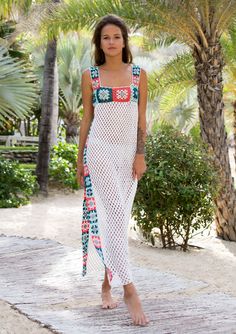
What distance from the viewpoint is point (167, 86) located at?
1321 cm

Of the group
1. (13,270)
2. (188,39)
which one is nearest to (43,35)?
(188,39)

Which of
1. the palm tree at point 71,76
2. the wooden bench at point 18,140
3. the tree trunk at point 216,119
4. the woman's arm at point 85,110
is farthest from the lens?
the palm tree at point 71,76

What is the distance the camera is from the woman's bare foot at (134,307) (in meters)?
3.71

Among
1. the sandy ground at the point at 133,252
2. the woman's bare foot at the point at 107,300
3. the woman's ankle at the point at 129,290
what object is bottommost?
the sandy ground at the point at 133,252

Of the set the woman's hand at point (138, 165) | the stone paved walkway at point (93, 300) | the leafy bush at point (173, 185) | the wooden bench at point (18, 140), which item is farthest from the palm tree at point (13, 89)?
the wooden bench at point (18, 140)

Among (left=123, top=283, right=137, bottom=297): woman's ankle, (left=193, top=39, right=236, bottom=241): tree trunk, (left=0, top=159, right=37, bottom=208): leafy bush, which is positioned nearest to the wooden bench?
(left=0, top=159, right=37, bottom=208): leafy bush

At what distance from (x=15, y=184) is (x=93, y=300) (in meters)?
8.69

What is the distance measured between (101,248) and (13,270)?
1.76 m

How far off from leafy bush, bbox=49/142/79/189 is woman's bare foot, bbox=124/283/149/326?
431 inches

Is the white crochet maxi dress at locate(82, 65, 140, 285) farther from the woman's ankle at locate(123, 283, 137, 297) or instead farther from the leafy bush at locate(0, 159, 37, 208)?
the leafy bush at locate(0, 159, 37, 208)

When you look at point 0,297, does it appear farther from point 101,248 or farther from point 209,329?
point 209,329

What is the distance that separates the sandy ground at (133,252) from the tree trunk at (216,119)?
1.48 ft

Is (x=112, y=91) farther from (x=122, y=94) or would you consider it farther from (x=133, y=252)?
(x=133, y=252)

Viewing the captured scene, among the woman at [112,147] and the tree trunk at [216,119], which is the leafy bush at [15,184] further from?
the woman at [112,147]
